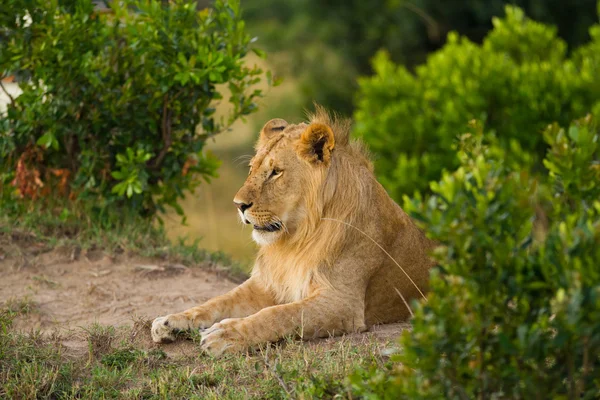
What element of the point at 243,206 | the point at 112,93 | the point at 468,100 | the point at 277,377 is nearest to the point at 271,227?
the point at 243,206

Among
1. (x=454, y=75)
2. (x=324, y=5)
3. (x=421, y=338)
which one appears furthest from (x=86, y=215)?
(x=324, y=5)

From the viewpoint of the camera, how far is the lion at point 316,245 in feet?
14.9

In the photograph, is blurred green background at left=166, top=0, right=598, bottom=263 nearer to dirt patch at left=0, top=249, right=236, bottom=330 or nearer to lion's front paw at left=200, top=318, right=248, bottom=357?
dirt patch at left=0, top=249, right=236, bottom=330

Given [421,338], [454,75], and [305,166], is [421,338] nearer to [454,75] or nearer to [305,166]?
[305,166]

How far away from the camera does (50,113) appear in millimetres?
6336

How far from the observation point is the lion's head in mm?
4590

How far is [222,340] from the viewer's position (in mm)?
4238

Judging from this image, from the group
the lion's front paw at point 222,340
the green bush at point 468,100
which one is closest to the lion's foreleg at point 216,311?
the lion's front paw at point 222,340

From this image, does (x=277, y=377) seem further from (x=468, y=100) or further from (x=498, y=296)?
(x=468, y=100)

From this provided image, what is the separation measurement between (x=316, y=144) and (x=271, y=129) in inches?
16.4

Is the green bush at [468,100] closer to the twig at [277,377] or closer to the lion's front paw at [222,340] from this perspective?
the lion's front paw at [222,340]

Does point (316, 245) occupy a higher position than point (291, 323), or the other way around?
point (316, 245)

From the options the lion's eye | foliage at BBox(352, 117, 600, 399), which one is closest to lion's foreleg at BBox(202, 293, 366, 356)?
the lion's eye

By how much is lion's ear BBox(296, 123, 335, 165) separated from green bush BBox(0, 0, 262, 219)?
178 cm
